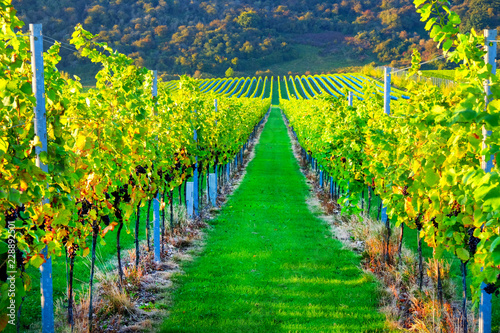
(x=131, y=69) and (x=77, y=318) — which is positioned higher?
(x=131, y=69)

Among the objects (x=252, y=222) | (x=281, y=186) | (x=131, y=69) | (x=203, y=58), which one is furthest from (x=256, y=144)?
(x=203, y=58)

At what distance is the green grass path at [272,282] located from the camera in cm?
521

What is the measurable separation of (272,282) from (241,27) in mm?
121872

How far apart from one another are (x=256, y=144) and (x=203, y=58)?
74162 mm

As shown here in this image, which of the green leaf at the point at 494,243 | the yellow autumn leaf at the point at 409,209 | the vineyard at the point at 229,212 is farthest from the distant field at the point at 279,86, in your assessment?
the green leaf at the point at 494,243

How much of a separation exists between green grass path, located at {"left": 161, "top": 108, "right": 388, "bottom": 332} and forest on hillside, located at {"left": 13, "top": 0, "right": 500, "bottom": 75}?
6423 cm

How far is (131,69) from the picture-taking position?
16.9 feet

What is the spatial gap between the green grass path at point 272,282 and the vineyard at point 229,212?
32mm

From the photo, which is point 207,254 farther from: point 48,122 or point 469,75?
point 469,75

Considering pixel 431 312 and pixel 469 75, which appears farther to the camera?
pixel 431 312

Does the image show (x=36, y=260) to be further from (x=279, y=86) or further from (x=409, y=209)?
(x=279, y=86)

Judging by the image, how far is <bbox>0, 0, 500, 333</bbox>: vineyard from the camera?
3.00 m

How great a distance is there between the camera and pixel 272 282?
643 cm

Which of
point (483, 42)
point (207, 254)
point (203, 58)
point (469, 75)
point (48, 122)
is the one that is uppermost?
point (203, 58)
